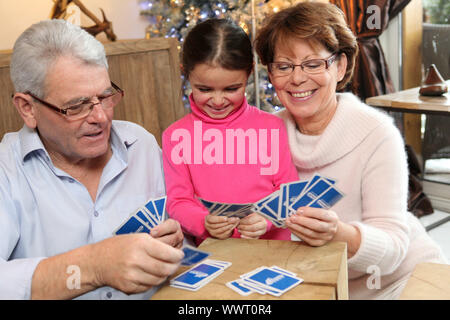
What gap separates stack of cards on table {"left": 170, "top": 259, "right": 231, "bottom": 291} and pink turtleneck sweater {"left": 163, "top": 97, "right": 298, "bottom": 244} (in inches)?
21.2

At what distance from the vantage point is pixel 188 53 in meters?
1.87

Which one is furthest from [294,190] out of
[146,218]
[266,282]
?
[146,218]

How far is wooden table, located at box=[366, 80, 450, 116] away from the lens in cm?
343

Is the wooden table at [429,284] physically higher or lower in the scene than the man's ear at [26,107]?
lower

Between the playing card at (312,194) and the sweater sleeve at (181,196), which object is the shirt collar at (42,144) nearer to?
the sweater sleeve at (181,196)

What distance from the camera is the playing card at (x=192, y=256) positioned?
3.90ft

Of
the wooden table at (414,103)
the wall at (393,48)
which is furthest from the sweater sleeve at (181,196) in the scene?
the wall at (393,48)

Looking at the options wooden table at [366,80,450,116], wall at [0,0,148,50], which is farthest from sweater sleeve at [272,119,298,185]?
wall at [0,0,148,50]

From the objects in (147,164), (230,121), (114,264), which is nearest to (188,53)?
(230,121)

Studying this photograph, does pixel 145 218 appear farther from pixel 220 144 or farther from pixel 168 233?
pixel 220 144

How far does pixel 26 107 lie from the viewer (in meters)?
1.64

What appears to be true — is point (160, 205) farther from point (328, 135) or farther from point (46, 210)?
point (328, 135)

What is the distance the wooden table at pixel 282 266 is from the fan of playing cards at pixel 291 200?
0.29ft

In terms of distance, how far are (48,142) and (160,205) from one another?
618 mm
